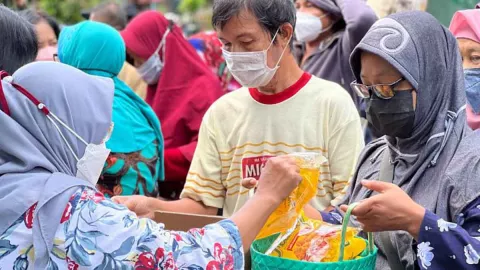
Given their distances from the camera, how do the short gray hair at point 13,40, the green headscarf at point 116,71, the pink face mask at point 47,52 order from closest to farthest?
the short gray hair at point 13,40 → the green headscarf at point 116,71 → the pink face mask at point 47,52

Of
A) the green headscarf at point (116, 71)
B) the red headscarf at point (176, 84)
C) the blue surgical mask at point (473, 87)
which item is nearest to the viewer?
the blue surgical mask at point (473, 87)

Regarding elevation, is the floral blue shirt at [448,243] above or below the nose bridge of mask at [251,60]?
above

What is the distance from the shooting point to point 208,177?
131 inches

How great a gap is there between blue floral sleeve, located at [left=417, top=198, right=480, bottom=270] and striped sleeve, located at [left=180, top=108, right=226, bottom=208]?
124 centimetres

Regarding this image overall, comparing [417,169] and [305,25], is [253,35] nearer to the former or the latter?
[417,169]

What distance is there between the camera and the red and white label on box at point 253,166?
3217 millimetres

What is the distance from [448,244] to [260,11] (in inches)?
55.9

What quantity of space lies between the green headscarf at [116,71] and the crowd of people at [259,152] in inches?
2.4

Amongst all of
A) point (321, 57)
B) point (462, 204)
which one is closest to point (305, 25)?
point (321, 57)

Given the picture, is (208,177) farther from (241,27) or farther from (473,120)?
(473,120)

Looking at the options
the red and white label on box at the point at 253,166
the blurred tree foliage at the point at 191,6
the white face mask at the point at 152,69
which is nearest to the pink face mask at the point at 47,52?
the white face mask at the point at 152,69

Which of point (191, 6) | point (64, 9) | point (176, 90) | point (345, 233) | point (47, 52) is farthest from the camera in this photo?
point (191, 6)

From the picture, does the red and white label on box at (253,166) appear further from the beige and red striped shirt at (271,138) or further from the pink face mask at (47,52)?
the pink face mask at (47,52)

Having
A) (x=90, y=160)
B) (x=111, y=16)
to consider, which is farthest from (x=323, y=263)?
(x=111, y=16)
